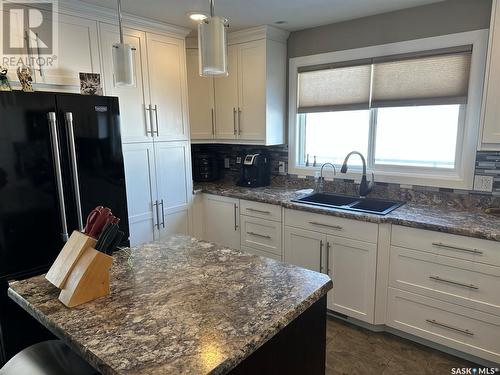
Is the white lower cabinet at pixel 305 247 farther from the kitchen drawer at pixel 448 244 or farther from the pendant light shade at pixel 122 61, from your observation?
the pendant light shade at pixel 122 61

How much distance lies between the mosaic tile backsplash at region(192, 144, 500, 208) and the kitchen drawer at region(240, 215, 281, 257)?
0.61 metres

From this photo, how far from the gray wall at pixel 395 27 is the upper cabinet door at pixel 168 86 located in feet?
3.46

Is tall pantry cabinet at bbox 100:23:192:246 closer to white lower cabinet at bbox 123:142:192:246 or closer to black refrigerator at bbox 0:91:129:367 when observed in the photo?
white lower cabinet at bbox 123:142:192:246

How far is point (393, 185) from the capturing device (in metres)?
2.78

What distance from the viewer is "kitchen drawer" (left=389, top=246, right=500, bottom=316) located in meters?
1.98

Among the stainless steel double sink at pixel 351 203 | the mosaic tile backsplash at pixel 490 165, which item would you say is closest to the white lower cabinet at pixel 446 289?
the stainless steel double sink at pixel 351 203

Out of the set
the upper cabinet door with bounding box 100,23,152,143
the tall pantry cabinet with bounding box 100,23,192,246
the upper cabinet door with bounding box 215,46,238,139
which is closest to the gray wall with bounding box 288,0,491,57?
the upper cabinet door with bounding box 215,46,238,139

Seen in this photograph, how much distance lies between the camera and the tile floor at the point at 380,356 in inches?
83.3

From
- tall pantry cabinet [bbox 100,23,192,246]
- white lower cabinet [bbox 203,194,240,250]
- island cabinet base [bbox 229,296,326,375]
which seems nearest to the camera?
island cabinet base [bbox 229,296,326,375]

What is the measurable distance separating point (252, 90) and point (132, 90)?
3.44ft

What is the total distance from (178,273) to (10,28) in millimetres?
1857

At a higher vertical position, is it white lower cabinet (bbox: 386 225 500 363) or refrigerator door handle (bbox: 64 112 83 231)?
refrigerator door handle (bbox: 64 112 83 231)

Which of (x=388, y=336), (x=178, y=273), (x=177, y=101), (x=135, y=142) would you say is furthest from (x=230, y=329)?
(x=177, y=101)

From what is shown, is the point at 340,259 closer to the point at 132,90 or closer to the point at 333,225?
the point at 333,225
